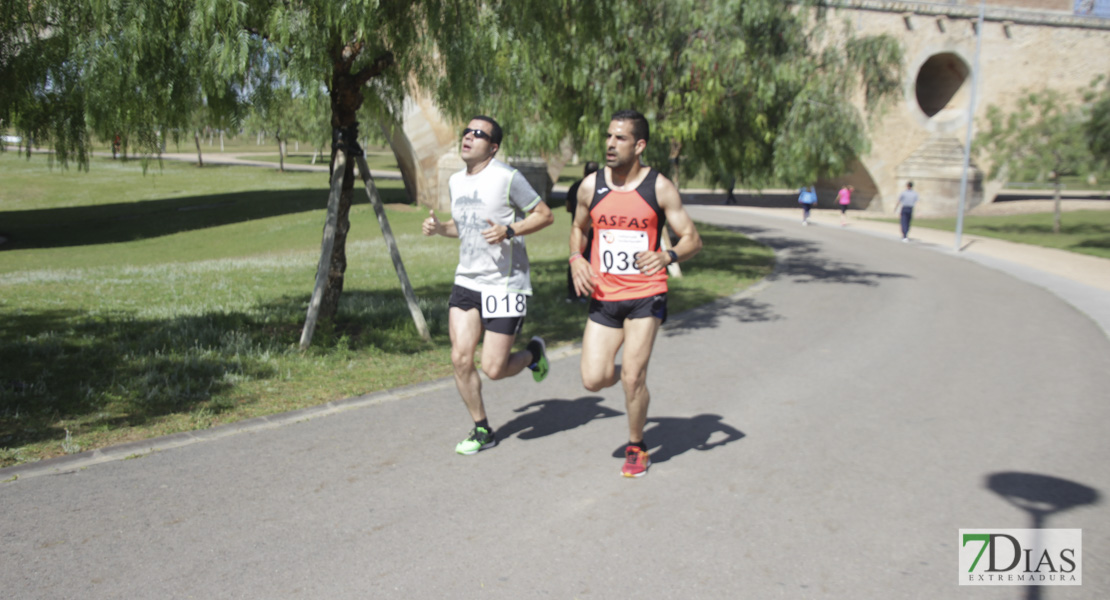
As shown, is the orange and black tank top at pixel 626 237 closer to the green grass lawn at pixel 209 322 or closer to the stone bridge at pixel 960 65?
the green grass lawn at pixel 209 322

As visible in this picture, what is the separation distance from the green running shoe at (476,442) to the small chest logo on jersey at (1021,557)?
8.65 feet

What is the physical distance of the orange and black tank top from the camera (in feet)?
15.0

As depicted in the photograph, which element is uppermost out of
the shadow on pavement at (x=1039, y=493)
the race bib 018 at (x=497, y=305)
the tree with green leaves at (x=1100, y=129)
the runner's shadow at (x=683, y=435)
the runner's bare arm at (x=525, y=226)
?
the tree with green leaves at (x=1100, y=129)

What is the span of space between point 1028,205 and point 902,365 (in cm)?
3420

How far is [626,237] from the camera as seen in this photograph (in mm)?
4590

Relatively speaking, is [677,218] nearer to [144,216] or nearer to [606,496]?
[606,496]

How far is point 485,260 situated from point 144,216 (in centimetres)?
2577

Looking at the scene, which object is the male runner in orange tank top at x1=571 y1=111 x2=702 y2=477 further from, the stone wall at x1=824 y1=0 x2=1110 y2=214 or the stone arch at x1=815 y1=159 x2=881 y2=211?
the stone arch at x1=815 y1=159 x2=881 y2=211

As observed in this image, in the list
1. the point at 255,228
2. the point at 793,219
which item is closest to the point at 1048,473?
the point at 255,228

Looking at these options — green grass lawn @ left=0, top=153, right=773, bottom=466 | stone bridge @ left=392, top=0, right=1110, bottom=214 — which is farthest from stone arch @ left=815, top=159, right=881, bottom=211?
green grass lawn @ left=0, top=153, right=773, bottom=466

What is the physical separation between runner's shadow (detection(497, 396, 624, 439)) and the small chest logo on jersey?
8.36 feet

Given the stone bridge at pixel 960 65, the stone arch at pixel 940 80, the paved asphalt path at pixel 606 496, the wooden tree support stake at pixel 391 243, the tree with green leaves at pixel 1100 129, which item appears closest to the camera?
the paved asphalt path at pixel 606 496

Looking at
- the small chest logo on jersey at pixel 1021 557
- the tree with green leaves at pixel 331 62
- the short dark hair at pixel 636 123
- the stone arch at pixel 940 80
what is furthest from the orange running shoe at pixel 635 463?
the stone arch at pixel 940 80

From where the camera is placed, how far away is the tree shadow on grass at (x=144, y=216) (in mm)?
22375
